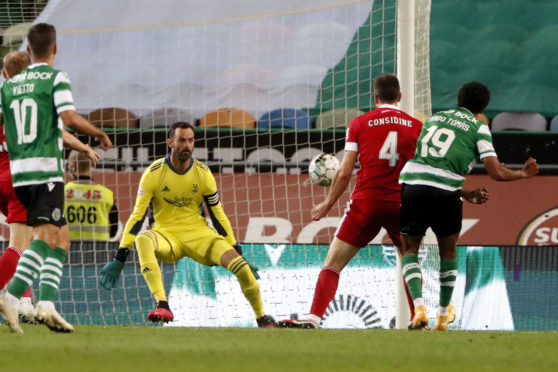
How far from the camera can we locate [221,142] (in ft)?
37.6

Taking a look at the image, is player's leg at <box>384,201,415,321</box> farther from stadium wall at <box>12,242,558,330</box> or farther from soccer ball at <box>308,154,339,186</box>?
stadium wall at <box>12,242,558,330</box>

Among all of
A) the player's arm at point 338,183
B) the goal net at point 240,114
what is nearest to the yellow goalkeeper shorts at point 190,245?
the player's arm at point 338,183

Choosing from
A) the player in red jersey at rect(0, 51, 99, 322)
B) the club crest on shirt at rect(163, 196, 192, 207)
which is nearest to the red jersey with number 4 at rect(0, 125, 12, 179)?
the player in red jersey at rect(0, 51, 99, 322)

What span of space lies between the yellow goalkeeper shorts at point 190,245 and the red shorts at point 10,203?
1169 millimetres

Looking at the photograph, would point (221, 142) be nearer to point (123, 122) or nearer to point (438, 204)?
point (123, 122)

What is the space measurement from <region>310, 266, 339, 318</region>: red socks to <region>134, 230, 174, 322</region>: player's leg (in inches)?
47.3

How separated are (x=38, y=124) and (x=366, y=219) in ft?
7.84

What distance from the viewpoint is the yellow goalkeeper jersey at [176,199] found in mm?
7824

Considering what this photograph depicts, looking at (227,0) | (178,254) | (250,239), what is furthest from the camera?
(227,0)

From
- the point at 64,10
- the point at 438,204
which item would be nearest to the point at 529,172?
the point at 438,204

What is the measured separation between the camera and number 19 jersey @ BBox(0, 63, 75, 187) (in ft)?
18.0

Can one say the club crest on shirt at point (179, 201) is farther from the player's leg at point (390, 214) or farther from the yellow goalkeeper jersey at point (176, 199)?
the player's leg at point (390, 214)

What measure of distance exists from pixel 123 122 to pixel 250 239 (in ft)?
6.50

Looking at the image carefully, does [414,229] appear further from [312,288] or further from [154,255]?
[312,288]
